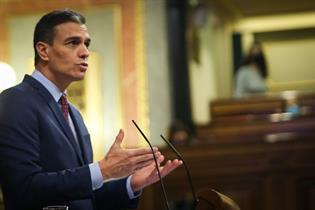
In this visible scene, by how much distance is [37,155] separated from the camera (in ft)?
5.94

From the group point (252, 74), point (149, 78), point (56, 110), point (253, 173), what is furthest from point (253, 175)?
point (252, 74)

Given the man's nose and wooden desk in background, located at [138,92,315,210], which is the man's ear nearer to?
the man's nose

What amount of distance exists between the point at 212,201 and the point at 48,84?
2.08ft

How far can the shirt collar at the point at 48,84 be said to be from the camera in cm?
195

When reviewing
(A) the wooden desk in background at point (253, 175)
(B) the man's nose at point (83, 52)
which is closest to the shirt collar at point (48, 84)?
(B) the man's nose at point (83, 52)

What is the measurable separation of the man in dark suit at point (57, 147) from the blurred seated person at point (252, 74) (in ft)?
21.6

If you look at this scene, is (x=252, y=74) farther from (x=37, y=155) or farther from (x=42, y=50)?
(x=37, y=155)

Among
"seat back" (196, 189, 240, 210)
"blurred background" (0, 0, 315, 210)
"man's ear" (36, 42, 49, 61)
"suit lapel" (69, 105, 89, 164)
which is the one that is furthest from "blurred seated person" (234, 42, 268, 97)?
"seat back" (196, 189, 240, 210)

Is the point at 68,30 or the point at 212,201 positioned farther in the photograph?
the point at 68,30

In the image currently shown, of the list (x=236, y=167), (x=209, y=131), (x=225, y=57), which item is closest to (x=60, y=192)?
(x=236, y=167)

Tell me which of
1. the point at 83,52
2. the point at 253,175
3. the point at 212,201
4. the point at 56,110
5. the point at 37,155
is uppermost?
the point at 83,52

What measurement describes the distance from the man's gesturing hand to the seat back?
23cm

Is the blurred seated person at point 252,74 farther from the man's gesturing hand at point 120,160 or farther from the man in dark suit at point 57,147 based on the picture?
the man's gesturing hand at point 120,160

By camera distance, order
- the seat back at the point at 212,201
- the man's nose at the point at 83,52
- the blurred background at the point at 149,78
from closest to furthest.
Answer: the seat back at the point at 212,201
the man's nose at the point at 83,52
the blurred background at the point at 149,78
